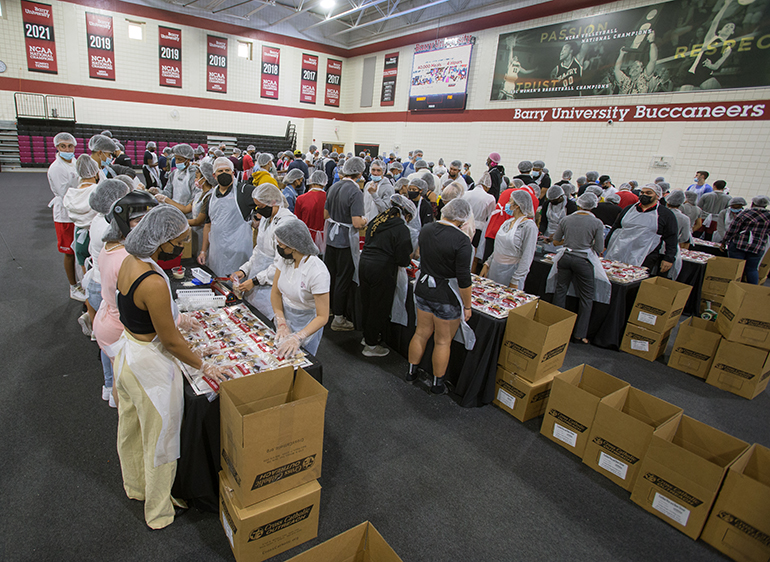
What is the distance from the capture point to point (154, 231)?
170cm

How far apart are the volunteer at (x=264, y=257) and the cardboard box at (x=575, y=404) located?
2.07 m

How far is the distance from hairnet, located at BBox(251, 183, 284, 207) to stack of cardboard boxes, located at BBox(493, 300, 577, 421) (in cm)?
195

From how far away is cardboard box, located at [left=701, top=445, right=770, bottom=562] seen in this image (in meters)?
2.01

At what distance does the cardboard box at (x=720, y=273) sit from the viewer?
17.4ft

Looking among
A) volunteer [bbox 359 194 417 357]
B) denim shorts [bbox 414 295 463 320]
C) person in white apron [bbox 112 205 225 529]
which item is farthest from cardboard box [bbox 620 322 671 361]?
person in white apron [bbox 112 205 225 529]

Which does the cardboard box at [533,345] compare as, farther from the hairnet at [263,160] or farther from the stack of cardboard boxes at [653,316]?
the hairnet at [263,160]

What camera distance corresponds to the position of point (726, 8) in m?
7.55

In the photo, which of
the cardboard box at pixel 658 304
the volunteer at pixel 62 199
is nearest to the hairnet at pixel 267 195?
the volunteer at pixel 62 199

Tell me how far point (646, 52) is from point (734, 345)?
777 cm

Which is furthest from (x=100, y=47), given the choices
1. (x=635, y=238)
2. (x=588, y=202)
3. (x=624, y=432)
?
(x=624, y=432)

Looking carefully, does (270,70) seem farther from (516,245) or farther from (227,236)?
(516,245)

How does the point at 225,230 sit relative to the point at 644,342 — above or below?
above

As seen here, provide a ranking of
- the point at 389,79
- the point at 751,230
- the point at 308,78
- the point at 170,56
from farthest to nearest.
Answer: the point at 308,78, the point at 389,79, the point at 170,56, the point at 751,230

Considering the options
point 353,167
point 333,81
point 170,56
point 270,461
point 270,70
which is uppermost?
point 333,81
